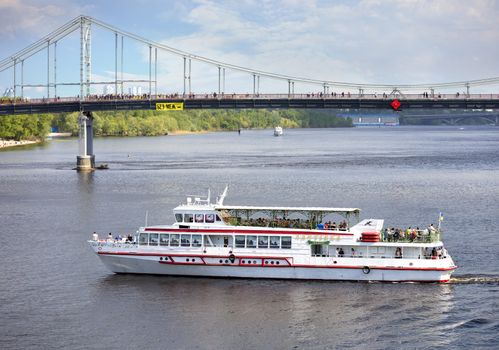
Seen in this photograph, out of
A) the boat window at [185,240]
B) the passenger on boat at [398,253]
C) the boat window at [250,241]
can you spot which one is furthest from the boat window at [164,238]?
the passenger on boat at [398,253]

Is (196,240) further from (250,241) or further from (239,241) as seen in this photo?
(250,241)

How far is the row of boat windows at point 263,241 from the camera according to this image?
2078 inches

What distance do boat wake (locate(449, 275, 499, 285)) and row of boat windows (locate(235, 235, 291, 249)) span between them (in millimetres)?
9809

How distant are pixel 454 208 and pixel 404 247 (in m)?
29.2

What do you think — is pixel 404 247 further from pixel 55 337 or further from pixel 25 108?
pixel 25 108

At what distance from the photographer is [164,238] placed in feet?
177

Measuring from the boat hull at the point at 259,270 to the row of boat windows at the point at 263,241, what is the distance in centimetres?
101

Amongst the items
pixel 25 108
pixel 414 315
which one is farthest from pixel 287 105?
pixel 414 315

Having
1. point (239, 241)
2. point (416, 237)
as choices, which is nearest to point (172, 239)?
point (239, 241)

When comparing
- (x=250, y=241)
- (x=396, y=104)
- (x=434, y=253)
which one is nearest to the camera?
(x=434, y=253)

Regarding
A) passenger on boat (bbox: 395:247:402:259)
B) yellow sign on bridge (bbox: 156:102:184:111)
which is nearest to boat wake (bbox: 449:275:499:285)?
passenger on boat (bbox: 395:247:402:259)

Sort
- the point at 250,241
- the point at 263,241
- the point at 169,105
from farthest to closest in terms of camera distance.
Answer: the point at 169,105 < the point at 250,241 < the point at 263,241

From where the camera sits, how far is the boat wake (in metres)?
50.8

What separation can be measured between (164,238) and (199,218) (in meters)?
2.44
